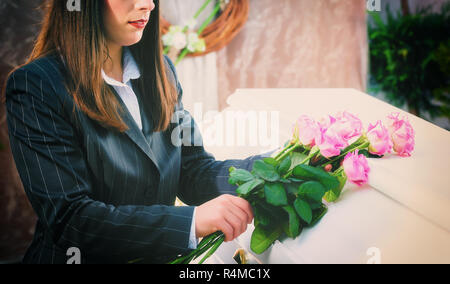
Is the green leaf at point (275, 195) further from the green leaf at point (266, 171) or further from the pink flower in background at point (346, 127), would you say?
the pink flower in background at point (346, 127)

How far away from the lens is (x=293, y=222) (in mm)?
810

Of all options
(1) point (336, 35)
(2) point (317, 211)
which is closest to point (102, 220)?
(2) point (317, 211)

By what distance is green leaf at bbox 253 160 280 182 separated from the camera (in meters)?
0.81

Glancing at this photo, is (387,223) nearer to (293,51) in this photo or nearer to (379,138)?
(379,138)

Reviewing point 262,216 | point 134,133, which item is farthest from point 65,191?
point 262,216

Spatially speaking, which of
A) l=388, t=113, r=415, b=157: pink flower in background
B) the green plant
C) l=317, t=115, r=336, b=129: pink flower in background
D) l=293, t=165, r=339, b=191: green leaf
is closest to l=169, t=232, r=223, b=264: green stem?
l=293, t=165, r=339, b=191: green leaf

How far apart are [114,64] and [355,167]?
60 centimetres

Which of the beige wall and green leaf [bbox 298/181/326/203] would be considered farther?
the beige wall

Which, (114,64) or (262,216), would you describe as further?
(114,64)

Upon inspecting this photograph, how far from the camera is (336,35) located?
1.24 metres

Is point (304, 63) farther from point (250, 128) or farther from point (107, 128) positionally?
point (107, 128)

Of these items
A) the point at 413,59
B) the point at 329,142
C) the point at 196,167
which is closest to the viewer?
the point at 329,142

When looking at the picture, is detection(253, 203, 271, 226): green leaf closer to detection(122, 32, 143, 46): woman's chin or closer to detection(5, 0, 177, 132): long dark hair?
detection(5, 0, 177, 132): long dark hair
